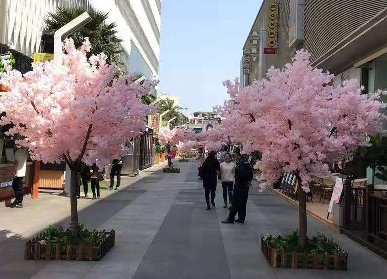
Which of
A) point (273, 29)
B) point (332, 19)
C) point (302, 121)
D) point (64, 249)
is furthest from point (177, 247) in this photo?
point (273, 29)

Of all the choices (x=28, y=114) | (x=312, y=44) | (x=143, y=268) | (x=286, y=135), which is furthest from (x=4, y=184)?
(x=312, y=44)

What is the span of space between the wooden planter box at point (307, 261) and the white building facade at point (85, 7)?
1398 cm

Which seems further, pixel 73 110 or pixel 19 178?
pixel 19 178

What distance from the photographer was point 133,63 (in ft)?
191

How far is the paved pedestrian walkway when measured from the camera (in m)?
7.68

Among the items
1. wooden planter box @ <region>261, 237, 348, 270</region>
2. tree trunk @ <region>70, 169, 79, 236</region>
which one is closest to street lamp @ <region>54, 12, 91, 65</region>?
tree trunk @ <region>70, 169, 79, 236</region>

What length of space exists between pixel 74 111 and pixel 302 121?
347 centimetres

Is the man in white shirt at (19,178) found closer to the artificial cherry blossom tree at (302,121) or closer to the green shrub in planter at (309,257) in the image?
the artificial cherry blossom tree at (302,121)

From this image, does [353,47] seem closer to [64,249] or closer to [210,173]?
[210,173]

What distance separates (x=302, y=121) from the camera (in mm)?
8117

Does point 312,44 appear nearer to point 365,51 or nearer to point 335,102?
point 365,51

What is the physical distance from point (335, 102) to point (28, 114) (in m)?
4.77

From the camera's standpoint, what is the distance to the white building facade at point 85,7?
19.4 meters

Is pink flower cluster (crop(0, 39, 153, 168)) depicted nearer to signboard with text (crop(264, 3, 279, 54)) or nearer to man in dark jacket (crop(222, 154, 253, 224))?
man in dark jacket (crop(222, 154, 253, 224))
